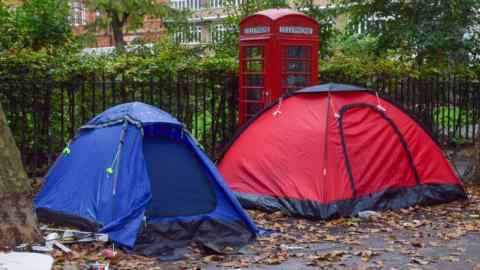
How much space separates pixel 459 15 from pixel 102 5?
51.0 ft

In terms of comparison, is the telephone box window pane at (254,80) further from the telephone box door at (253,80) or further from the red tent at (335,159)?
the red tent at (335,159)

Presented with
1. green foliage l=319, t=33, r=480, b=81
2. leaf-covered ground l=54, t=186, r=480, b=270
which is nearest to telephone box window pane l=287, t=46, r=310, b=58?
green foliage l=319, t=33, r=480, b=81

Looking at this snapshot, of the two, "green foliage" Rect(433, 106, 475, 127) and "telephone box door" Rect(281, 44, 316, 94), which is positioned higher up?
"telephone box door" Rect(281, 44, 316, 94)

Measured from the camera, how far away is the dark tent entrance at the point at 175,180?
289 inches

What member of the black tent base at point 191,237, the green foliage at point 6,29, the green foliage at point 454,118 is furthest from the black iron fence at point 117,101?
the black tent base at point 191,237

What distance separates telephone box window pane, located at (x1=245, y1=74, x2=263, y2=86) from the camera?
35.6 ft

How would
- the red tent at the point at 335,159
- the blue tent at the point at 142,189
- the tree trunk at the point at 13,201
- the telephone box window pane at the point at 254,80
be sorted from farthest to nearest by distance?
the telephone box window pane at the point at 254,80 → the red tent at the point at 335,159 → the blue tent at the point at 142,189 → the tree trunk at the point at 13,201

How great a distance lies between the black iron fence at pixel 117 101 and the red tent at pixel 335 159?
0.86 meters

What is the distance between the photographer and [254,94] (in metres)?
11.0

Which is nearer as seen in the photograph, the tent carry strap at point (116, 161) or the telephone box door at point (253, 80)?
the tent carry strap at point (116, 161)

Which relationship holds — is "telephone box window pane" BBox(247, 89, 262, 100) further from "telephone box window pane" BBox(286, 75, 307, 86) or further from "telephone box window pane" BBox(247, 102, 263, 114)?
"telephone box window pane" BBox(286, 75, 307, 86)

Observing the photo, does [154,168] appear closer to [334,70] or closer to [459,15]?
[334,70]

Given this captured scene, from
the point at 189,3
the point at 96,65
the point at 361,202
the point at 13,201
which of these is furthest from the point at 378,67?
the point at 189,3

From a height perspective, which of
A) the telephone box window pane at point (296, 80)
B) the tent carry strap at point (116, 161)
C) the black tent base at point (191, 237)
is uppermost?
the telephone box window pane at point (296, 80)
